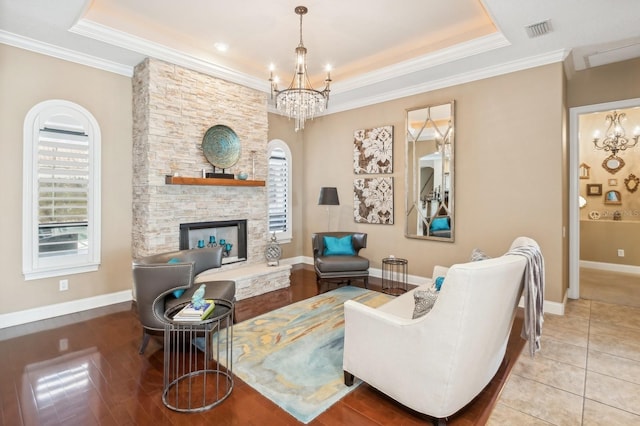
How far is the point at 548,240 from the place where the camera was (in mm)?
3994

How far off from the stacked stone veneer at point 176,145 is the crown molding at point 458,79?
194 cm

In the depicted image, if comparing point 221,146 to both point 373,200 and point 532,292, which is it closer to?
point 373,200

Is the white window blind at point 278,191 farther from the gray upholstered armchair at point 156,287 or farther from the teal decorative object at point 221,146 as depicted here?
the gray upholstered armchair at point 156,287

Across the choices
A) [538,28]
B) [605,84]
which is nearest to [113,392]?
[538,28]

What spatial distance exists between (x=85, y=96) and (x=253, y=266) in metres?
3.25

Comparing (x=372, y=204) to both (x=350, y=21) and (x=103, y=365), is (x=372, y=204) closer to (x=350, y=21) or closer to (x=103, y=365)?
(x=350, y=21)

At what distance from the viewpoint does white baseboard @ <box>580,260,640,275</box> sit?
596 centimetres

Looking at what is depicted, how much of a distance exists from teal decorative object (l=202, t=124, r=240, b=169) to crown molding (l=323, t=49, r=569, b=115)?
2.27 metres

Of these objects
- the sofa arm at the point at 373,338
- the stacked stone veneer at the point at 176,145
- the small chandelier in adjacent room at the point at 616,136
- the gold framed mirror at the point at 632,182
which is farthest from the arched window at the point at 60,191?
the gold framed mirror at the point at 632,182

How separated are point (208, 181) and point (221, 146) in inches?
25.4

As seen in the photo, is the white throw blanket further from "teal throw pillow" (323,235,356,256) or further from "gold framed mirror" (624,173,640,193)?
"gold framed mirror" (624,173,640,193)

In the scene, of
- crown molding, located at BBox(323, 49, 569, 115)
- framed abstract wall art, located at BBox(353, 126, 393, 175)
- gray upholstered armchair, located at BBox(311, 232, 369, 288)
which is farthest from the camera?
framed abstract wall art, located at BBox(353, 126, 393, 175)

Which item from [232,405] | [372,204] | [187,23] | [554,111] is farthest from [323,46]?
[232,405]

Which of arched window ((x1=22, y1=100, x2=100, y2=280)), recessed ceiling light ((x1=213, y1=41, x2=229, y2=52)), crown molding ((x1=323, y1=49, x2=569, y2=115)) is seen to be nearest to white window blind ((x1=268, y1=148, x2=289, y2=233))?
crown molding ((x1=323, y1=49, x2=569, y2=115))
